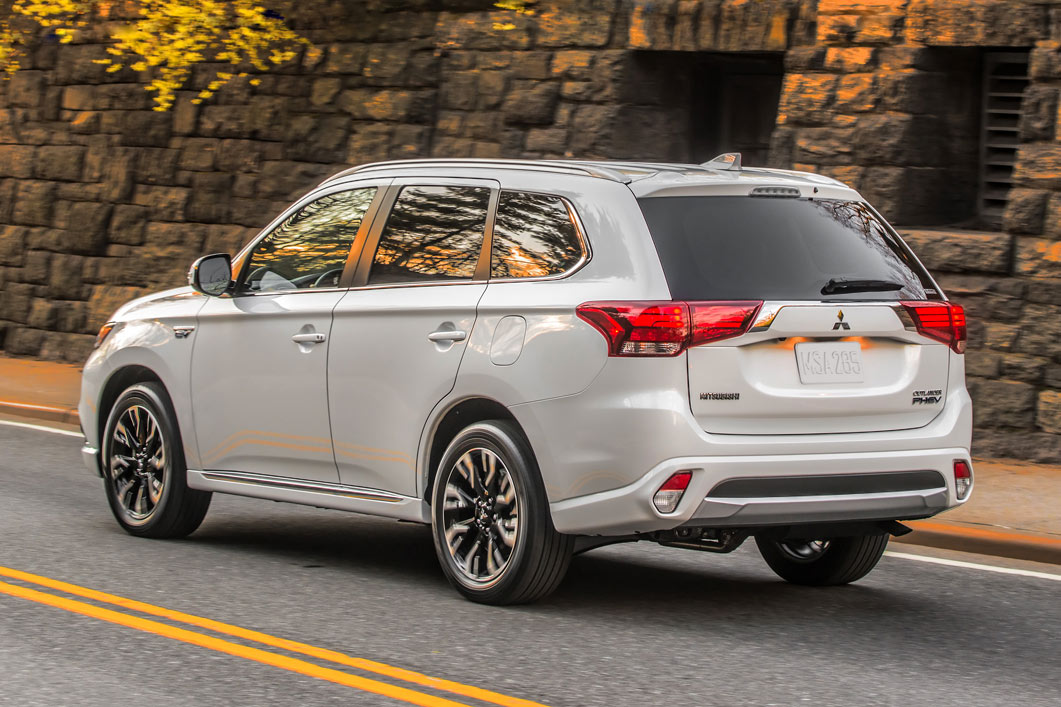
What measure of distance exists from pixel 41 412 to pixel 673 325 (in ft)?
31.5

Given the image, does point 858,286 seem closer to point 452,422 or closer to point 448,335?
point 448,335

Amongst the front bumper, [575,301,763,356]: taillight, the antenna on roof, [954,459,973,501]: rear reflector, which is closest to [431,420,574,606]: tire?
[575,301,763,356]: taillight

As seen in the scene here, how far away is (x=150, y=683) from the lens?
5.35 metres

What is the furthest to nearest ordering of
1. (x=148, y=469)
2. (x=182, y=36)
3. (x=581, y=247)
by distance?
(x=182, y=36) → (x=148, y=469) → (x=581, y=247)

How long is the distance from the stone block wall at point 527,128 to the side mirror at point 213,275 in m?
5.73

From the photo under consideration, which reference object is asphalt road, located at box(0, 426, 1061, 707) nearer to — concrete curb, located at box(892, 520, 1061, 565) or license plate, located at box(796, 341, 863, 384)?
concrete curb, located at box(892, 520, 1061, 565)

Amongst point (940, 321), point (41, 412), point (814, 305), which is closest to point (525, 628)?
point (814, 305)

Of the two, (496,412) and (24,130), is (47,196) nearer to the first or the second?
(24,130)

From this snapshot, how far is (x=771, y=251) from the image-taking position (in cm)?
626

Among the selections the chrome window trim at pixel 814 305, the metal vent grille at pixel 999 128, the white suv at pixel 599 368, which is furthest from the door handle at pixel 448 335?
the metal vent grille at pixel 999 128

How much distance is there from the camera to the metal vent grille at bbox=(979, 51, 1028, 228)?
1205 centimetres

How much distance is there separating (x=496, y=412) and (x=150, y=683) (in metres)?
1.89

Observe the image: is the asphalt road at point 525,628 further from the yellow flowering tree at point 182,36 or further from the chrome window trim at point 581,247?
the yellow flowering tree at point 182,36

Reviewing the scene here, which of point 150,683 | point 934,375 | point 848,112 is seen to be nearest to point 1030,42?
point 848,112
